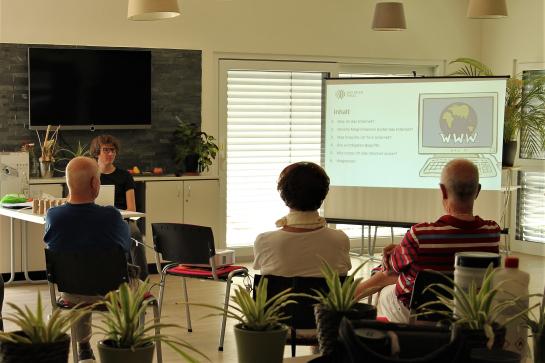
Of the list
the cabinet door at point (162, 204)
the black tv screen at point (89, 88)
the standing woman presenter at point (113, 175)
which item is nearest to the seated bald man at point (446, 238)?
the standing woman presenter at point (113, 175)

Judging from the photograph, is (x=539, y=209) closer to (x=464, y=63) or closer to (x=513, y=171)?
(x=513, y=171)

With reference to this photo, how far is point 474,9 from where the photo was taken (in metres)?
7.98

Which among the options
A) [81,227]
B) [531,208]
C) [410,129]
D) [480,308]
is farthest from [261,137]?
[480,308]

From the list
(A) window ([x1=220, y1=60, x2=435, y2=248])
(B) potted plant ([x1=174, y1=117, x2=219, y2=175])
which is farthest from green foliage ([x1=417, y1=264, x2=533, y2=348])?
(A) window ([x1=220, y1=60, x2=435, y2=248])

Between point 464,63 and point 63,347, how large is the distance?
32.9 feet

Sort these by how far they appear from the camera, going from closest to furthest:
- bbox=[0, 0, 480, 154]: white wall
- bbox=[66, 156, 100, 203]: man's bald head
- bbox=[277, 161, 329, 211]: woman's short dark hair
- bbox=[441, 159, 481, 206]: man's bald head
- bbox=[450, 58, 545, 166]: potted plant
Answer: bbox=[441, 159, 481, 206]: man's bald head < bbox=[277, 161, 329, 211]: woman's short dark hair < bbox=[66, 156, 100, 203]: man's bald head < bbox=[0, 0, 480, 154]: white wall < bbox=[450, 58, 545, 166]: potted plant

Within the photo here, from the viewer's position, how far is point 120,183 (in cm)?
753

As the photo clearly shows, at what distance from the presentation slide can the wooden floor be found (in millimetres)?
1433

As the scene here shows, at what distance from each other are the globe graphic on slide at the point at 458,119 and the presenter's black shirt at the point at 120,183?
279cm

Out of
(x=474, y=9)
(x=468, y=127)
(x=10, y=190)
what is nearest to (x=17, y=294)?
(x=10, y=190)

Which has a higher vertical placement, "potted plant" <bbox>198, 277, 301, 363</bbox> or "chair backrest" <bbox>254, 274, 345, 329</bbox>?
"potted plant" <bbox>198, 277, 301, 363</bbox>

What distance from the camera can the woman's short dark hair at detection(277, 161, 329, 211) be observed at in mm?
4156

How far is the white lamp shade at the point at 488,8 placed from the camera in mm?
7840

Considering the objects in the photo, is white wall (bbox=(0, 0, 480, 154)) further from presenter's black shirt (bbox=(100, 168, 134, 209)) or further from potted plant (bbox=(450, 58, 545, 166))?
presenter's black shirt (bbox=(100, 168, 134, 209))
